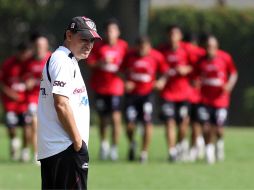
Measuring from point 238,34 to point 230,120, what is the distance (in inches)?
147

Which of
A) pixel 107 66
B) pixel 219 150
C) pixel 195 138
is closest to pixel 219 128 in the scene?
pixel 219 150

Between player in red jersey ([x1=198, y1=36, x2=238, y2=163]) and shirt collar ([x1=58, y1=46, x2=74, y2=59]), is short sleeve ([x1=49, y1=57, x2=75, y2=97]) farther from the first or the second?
player in red jersey ([x1=198, y1=36, x2=238, y2=163])

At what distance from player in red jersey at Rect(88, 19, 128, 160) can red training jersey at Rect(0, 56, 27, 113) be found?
134cm

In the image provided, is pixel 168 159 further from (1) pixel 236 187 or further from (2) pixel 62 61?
(2) pixel 62 61

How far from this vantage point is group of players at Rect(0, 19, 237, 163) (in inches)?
705

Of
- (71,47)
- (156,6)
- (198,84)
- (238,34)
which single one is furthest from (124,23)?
(71,47)

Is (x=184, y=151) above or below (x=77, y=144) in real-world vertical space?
below

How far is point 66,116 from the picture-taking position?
8.20 meters

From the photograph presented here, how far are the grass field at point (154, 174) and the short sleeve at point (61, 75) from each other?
16.8ft

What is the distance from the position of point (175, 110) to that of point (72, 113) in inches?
404

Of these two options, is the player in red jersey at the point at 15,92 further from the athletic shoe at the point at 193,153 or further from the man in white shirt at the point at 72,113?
the man in white shirt at the point at 72,113

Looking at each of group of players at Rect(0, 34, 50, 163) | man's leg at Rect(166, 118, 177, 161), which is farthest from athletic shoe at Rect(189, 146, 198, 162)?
group of players at Rect(0, 34, 50, 163)

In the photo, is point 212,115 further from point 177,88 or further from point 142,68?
point 142,68

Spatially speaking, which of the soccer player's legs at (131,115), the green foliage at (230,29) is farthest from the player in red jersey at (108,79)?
the green foliage at (230,29)
